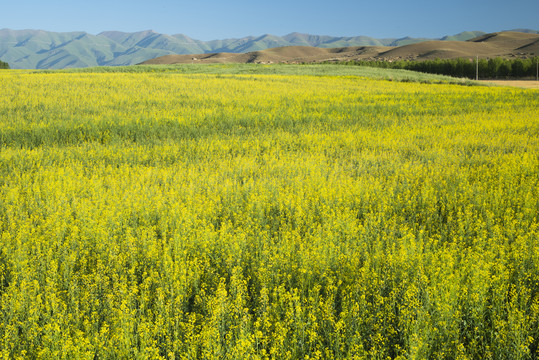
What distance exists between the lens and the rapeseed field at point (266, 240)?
11.5ft

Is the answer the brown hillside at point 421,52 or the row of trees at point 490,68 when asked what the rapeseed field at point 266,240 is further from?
the brown hillside at point 421,52

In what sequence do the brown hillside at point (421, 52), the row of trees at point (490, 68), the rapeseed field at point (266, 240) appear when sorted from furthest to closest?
the brown hillside at point (421, 52)
the row of trees at point (490, 68)
the rapeseed field at point (266, 240)

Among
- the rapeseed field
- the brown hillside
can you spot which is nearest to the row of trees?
the brown hillside

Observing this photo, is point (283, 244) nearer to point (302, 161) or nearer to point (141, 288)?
point (141, 288)

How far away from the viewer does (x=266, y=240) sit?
210 inches

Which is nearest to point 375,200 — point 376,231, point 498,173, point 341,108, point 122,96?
point 376,231

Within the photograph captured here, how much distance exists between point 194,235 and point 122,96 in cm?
1762

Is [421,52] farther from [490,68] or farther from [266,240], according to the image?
[266,240]

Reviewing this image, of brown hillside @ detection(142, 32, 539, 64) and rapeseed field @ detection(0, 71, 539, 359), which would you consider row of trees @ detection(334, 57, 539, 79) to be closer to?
brown hillside @ detection(142, 32, 539, 64)

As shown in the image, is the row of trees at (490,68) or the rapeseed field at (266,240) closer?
the rapeseed field at (266,240)

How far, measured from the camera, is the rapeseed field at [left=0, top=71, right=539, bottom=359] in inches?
138

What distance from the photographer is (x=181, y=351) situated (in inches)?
140

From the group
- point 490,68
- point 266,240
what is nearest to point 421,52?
point 490,68

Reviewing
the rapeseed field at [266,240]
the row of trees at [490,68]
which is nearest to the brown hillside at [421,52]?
the row of trees at [490,68]
